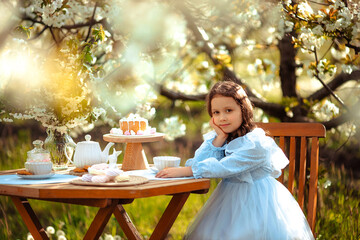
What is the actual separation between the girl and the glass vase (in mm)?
627

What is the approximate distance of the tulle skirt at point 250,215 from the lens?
8.42ft

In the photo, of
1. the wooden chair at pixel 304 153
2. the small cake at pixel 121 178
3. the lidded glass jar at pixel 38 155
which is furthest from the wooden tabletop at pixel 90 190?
the wooden chair at pixel 304 153

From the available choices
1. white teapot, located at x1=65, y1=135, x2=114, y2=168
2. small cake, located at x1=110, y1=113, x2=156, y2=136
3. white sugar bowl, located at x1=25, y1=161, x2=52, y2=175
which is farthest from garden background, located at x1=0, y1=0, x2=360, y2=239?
white sugar bowl, located at x1=25, y1=161, x2=52, y2=175

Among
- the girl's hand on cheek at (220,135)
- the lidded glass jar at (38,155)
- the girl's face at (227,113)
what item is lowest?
the lidded glass jar at (38,155)

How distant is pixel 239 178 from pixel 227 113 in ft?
1.09

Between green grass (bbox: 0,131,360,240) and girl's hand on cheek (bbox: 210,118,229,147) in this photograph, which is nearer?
girl's hand on cheek (bbox: 210,118,229,147)

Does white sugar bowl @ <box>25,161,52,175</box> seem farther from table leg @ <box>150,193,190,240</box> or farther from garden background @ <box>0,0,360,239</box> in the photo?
garden background @ <box>0,0,360,239</box>

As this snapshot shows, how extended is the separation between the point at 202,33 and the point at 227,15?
1.05 feet

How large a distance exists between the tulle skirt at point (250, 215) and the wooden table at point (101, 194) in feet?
0.47

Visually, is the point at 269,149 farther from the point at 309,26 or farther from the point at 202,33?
the point at 202,33

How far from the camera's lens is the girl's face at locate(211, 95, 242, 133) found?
9.09 ft

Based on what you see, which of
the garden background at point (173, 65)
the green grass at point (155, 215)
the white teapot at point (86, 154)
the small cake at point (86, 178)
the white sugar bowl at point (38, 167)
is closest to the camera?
the small cake at point (86, 178)

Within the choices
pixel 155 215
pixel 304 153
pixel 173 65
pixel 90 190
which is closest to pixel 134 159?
pixel 90 190

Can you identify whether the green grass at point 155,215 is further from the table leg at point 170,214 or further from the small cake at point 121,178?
the small cake at point 121,178
